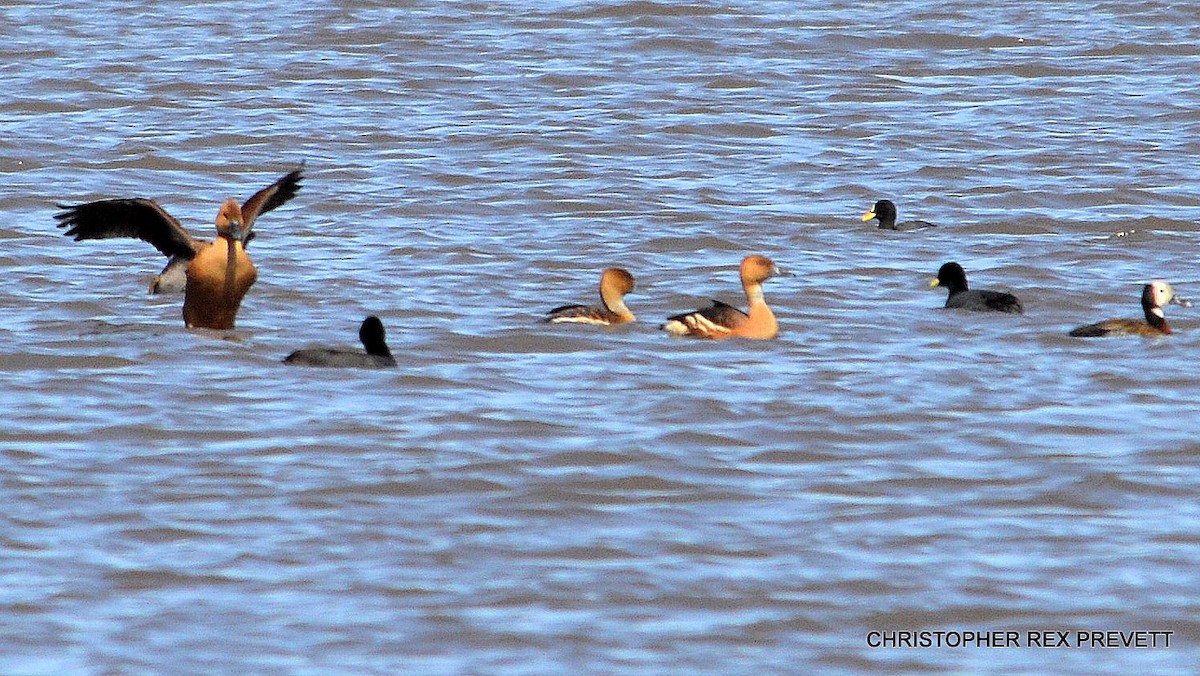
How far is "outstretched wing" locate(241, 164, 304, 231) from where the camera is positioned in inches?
524

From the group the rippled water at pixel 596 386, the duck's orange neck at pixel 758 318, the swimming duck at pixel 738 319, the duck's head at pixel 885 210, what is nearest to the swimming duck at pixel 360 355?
the rippled water at pixel 596 386

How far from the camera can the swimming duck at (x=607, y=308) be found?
42.4 feet

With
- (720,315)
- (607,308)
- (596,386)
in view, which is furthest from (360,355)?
(720,315)

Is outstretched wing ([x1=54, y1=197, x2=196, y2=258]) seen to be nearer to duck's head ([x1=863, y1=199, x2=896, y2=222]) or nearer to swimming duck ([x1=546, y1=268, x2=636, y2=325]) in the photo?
swimming duck ([x1=546, y1=268, x2=636, y2=325])

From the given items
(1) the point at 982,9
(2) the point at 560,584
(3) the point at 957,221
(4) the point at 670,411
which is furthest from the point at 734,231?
(1) the point at 982,9

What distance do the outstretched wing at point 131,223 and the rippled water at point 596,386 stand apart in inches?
20.2

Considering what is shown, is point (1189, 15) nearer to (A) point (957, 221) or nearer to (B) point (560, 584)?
(A) point (957, 221)

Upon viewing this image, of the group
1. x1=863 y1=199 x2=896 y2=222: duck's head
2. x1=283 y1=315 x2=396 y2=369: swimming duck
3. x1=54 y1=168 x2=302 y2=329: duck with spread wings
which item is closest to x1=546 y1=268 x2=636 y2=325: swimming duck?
x1=283 y1=315 x2=396 y2=369: swimming duck

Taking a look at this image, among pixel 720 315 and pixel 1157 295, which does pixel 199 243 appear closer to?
Result: pixel 720 315

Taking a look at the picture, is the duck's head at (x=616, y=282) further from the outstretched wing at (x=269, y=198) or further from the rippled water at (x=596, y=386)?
the outstretched wing at (x=269, y=198)

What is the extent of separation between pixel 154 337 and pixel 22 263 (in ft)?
9.37

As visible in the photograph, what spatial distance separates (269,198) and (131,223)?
0.86m

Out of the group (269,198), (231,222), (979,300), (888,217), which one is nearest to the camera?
(231,222)

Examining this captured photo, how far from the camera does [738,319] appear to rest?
42.0 feet
